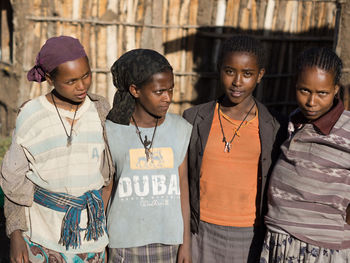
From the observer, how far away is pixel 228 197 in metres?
2.65

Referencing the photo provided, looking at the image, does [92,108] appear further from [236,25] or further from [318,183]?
[236,25]

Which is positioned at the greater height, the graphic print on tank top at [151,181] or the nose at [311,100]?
the nose at [311,100]

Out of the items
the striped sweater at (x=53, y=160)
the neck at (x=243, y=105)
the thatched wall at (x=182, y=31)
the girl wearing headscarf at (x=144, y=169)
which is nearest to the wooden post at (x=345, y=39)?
the thatched wall at (x=182, y=31)

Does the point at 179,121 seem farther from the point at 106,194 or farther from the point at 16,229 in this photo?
the point at 16,229

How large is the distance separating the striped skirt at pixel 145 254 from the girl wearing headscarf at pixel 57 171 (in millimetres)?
103

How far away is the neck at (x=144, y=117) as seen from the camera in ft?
8.16

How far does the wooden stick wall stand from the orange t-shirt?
403 cm

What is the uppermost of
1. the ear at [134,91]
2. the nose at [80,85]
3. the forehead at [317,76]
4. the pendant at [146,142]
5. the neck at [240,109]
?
the forehead at [317,76]

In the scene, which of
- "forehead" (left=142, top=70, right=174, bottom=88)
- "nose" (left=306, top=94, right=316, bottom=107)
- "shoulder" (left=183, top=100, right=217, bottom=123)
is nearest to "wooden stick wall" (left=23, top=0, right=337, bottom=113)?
"shoulder" (left=183, top=100, right=217, bottom=123)

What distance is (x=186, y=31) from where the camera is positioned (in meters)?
6.50

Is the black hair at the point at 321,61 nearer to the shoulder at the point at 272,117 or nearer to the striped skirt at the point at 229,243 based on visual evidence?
the shoulder at the point at 272,117

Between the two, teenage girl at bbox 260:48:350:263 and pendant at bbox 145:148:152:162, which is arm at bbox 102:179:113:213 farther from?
teenage girl at bbox 260:48:350:263

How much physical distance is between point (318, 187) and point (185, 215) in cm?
81

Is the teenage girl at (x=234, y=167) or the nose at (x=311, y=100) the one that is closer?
the nose at (x=311, y=100)
